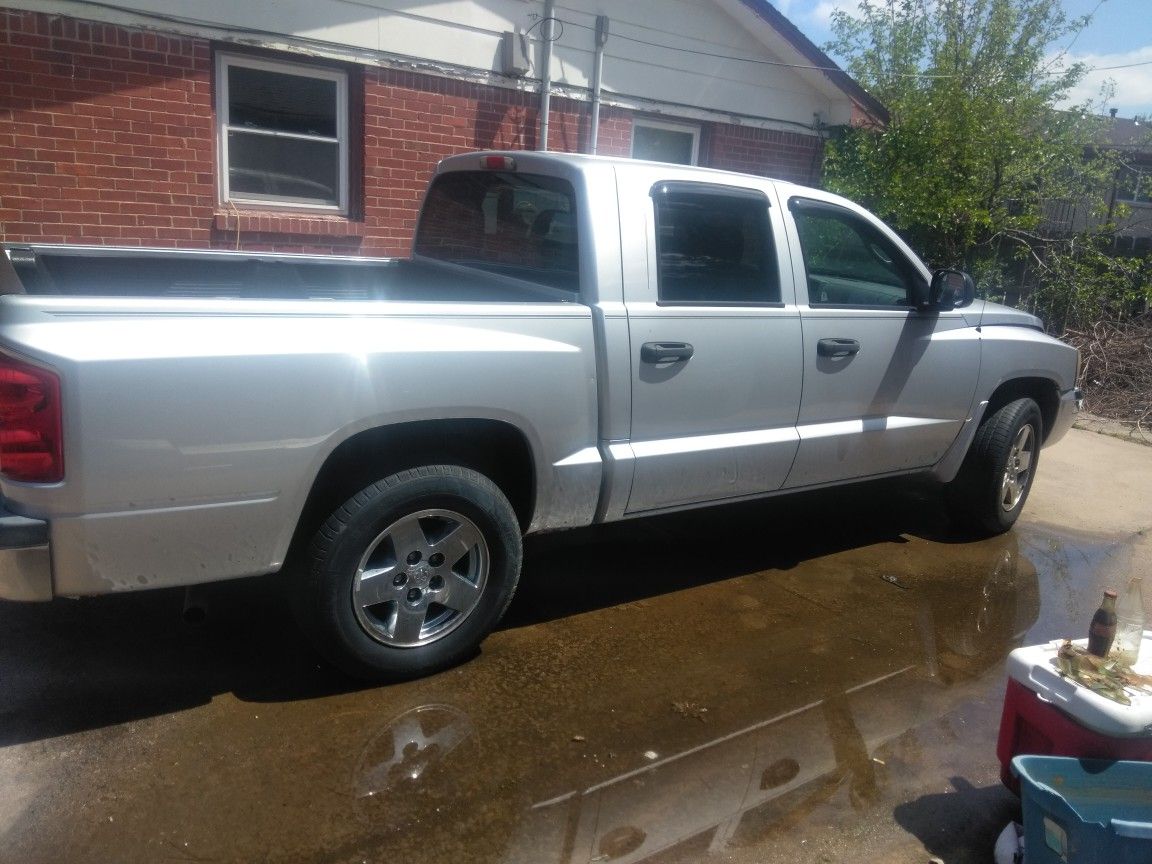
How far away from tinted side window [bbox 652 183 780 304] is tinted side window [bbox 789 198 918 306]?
28cm

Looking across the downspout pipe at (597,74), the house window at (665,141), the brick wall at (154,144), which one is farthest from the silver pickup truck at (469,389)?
the house window at (665,141)

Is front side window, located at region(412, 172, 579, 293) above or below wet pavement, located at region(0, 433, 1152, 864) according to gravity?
above

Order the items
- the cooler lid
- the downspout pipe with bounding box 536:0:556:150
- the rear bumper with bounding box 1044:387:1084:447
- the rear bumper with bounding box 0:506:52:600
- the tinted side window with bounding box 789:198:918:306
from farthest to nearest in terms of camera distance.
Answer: the downspout pipe with bounding box 536:0:556:150
the rear bumper with bounding box 1044:387:1084:447
the tinted side window with bounding box 789:198:918:306
the rear bumper with bounding box 0:506:52:600
the cooler lid

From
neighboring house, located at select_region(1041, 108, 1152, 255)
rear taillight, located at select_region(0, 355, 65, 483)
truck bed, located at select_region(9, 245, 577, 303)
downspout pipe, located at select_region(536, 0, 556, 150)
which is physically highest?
downspout pipe, located at select_region(536, 0, 556, 150)

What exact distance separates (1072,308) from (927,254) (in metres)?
1.66

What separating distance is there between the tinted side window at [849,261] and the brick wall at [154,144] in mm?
4380

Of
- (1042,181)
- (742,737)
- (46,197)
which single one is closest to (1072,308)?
(1042,181)

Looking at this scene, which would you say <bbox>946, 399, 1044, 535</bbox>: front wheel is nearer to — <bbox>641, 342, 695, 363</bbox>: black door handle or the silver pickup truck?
the silver pickup truck

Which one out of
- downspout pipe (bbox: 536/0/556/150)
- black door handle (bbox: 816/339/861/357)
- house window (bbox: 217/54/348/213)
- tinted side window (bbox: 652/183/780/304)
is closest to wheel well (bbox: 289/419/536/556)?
tinted side window (bbox: 652/183/780/304)

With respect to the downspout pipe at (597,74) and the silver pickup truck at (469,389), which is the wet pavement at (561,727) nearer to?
the silver pickup truck at (469,389)

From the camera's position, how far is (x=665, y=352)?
3.99 metres

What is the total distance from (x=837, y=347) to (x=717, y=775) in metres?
2.19

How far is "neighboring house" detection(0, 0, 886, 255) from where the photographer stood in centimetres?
678

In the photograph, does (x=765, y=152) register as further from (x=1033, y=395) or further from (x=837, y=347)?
(x=837, y=347)
